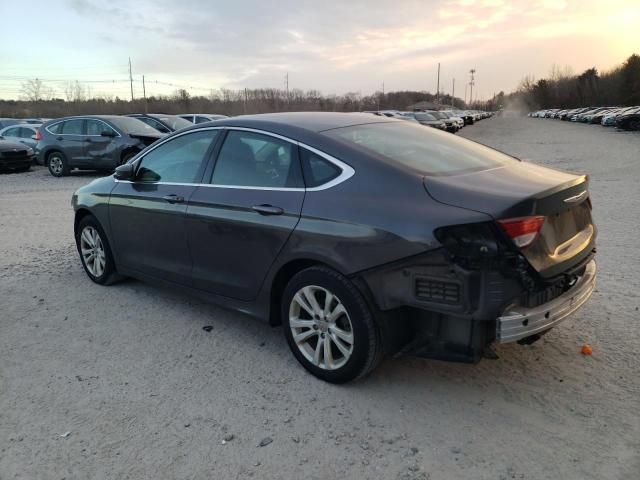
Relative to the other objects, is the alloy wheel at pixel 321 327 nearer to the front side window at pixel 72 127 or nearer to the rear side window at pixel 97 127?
the rear side window at pixel 97 127

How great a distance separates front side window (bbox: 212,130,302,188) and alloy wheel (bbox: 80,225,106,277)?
6.48 feet

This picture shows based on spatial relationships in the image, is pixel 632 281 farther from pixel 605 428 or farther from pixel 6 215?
pixel 6 215

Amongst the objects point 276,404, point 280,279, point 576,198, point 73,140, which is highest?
point 73,140

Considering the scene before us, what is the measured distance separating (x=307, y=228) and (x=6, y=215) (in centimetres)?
814

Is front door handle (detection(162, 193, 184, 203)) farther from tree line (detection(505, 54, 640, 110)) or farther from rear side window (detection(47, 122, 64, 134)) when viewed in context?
tree line (detection(505, 54, 640, 110))

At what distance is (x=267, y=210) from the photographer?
3.54 metres

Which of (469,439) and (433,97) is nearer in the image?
(469,439)

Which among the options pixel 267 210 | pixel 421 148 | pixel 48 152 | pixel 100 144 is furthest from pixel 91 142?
pixel 421 148

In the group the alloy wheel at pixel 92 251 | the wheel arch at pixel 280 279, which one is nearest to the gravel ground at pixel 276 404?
the wheel arch at pixel 280 279

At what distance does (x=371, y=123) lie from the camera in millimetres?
4043

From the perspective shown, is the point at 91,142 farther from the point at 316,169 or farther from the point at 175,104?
the point at 175,104

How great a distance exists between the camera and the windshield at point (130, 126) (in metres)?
14.2

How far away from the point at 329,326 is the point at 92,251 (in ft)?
10.6

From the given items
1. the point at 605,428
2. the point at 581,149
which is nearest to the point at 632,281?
the point at 605,428
